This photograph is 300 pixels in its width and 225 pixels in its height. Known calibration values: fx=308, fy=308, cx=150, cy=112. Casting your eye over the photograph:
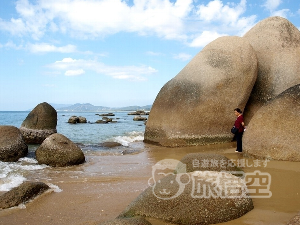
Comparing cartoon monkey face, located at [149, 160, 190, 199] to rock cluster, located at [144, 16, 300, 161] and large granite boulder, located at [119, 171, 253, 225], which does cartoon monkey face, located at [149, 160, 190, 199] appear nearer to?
large granite boulder, located at [119, 171, 253, 225]

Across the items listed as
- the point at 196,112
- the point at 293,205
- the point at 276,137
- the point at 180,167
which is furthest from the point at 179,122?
the point at 293,205

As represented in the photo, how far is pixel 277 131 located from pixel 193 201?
179 inches

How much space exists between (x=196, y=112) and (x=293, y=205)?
7.01 meters

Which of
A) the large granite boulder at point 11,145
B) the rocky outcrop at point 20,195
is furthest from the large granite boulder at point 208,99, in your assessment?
the rocky outcrop at point 20,195

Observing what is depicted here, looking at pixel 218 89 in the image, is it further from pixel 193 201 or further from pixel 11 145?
pixel 193 201

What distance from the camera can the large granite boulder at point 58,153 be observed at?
7.89m

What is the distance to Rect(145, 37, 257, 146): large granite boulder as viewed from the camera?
1102cm

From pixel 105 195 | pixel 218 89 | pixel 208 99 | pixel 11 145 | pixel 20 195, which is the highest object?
pixel 218 89

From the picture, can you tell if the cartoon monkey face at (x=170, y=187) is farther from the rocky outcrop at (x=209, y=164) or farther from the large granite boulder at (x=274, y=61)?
the large granite boulder at (x=274, y=61)

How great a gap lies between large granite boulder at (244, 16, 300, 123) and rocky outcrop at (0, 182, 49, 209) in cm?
912

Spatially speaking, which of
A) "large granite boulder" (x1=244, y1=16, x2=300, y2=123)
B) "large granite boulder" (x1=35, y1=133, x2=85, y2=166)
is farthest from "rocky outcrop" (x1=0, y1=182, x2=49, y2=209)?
"large granite boulder" (x1=244, y1=16, x2=300, y2=123)

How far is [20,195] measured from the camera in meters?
4.63

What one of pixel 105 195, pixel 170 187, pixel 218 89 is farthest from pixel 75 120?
pixel 170 187

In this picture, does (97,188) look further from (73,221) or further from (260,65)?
(260,65)
